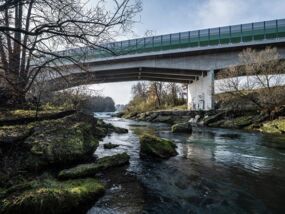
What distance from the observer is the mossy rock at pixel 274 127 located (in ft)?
91.0

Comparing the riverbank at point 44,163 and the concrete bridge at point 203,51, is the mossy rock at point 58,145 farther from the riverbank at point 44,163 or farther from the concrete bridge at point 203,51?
the concrete bridge at point 203,51

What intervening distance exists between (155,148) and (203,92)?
40.0 m

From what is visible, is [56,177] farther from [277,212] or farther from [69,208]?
[277,212]

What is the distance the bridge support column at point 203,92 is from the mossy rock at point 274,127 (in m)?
14.4

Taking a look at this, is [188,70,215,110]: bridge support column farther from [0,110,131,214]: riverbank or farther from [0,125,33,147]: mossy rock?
[0,125,33,147]: mossy rock

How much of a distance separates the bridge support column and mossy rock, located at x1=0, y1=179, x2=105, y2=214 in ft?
127

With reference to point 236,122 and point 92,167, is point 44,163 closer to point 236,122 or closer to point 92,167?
point 92,167

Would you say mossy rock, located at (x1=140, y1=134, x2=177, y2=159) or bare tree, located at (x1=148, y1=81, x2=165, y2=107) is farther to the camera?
bare tree, located at (x1=148, y1=81, x2=165, y2=107)

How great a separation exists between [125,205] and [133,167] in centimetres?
431

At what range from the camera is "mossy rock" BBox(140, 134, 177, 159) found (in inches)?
563

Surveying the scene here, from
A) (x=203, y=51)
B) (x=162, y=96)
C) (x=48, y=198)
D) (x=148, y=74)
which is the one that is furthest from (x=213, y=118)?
(x=162, y=96)

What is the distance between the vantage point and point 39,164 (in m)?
10.2

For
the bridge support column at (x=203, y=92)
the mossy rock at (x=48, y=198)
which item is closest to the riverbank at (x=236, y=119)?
the bridge support column at (x=203, y=92)

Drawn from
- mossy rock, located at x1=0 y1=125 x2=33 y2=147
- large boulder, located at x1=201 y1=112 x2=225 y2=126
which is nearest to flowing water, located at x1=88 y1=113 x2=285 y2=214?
mossy rock, located at x1=0 y1=125 x2=33 y2=147
